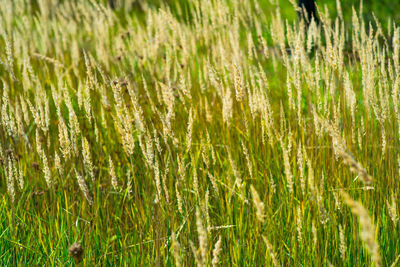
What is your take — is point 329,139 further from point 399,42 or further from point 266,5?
point 266,5

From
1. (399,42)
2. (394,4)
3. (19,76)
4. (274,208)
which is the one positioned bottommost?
(274,208)

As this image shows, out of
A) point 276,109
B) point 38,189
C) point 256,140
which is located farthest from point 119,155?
point 276,109

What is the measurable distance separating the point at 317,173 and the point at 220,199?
455 millimetres

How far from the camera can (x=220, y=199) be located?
73.2 inches

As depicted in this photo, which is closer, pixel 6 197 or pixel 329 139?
pixel 6 197

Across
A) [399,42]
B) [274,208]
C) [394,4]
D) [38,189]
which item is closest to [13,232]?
[38,189]

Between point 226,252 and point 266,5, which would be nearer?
point 226,252

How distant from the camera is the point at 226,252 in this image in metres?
1.73

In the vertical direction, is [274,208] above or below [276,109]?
below

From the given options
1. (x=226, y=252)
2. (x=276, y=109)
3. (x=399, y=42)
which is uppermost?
(x=399, y=42)

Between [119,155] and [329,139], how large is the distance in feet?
4.15

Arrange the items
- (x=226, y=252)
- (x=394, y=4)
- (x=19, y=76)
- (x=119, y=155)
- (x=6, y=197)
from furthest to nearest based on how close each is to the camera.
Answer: (x=394, y=4) < (x=19, y=76) < (x=119, y=155) < (x=6, y=197) < (x=226, y=252)

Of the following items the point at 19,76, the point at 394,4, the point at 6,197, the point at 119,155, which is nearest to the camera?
the point at 6,197

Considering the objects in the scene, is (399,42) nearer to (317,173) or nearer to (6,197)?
Result: (317,173)
